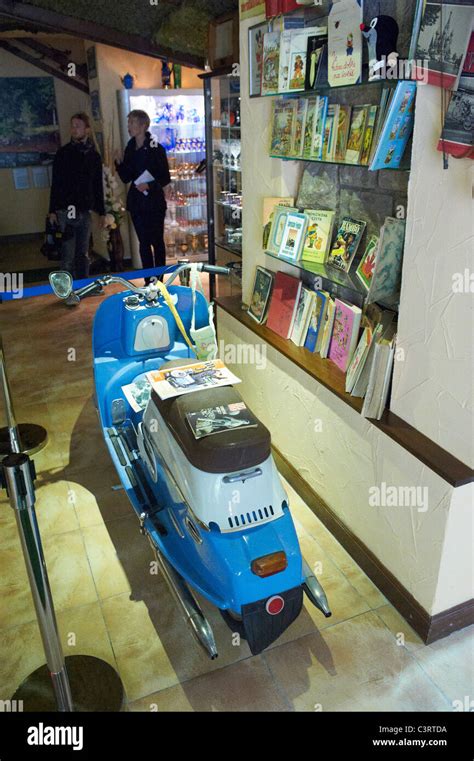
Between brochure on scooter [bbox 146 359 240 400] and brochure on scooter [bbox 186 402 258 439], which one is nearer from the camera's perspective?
brochure on scooter [bbox 186 402 258 439]

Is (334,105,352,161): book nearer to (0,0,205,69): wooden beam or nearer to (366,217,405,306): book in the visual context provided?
(366,217,405,306): book

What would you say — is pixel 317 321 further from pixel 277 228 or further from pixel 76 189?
pixel 76 189

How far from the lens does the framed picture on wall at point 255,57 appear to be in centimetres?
271

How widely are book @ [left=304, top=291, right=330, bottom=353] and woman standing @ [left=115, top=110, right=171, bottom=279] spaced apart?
3.32 metres

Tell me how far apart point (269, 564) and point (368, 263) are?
1.20 metres

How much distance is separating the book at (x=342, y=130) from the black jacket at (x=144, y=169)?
3409 mm

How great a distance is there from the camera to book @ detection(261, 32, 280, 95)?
2527mm

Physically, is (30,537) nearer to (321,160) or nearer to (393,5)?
(321,160)

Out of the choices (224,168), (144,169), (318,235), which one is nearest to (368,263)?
(318,235)

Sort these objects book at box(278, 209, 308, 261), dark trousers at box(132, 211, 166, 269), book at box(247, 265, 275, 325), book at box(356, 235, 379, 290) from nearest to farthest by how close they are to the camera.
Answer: book at box(356, 235, 379, 290) < book at box(278, 209, 308, 261) < book at box(247, 265, 275, 325) < dark trousers at box(132, 211, 166, 269)

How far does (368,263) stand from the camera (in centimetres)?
228

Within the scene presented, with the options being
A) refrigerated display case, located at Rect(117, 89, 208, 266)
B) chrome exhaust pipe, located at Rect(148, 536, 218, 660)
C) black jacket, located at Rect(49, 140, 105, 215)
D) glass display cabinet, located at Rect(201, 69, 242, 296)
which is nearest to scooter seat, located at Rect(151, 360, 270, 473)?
chrome exhaust pipe, located at Rect(148, 536, 218, 660)

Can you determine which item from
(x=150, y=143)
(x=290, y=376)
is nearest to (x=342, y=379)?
(x=290, y=376)
